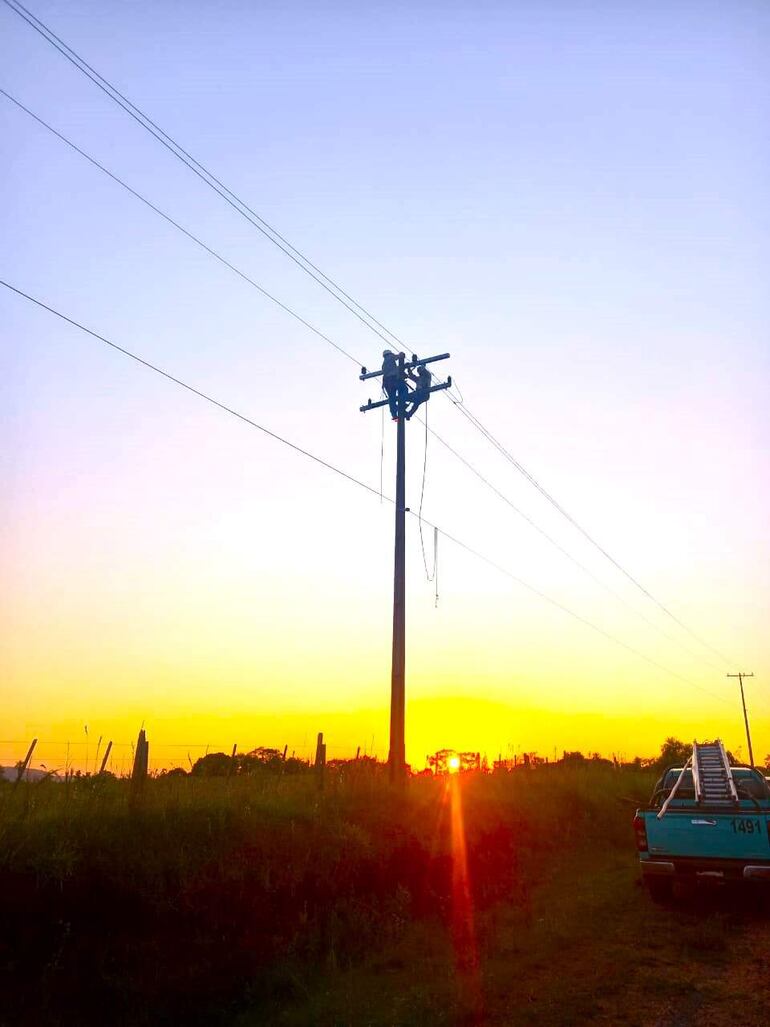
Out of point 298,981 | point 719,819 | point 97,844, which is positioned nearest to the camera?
point 298,981

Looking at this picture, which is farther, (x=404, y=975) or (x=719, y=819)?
(x=719, y=819)

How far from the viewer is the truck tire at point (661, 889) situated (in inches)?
485

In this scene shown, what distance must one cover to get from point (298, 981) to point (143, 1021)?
1811mm

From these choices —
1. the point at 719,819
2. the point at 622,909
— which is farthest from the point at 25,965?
the point at 719,819

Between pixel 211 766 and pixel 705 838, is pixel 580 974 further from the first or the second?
pixel 211 766

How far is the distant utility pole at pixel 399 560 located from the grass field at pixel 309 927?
6.67 ft

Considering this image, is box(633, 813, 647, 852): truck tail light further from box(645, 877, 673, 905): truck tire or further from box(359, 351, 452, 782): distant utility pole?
box(359, 351, 452, 782): distant utility pole

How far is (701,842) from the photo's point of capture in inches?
462

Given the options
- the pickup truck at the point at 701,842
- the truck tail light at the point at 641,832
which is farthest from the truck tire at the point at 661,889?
the truck tail light at the point at 641,832

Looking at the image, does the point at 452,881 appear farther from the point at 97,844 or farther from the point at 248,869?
the point at 97,844

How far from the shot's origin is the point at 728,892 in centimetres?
1315

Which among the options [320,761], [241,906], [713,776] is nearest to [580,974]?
[241,906]

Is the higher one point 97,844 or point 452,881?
point 97,844

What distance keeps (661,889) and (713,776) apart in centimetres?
234
